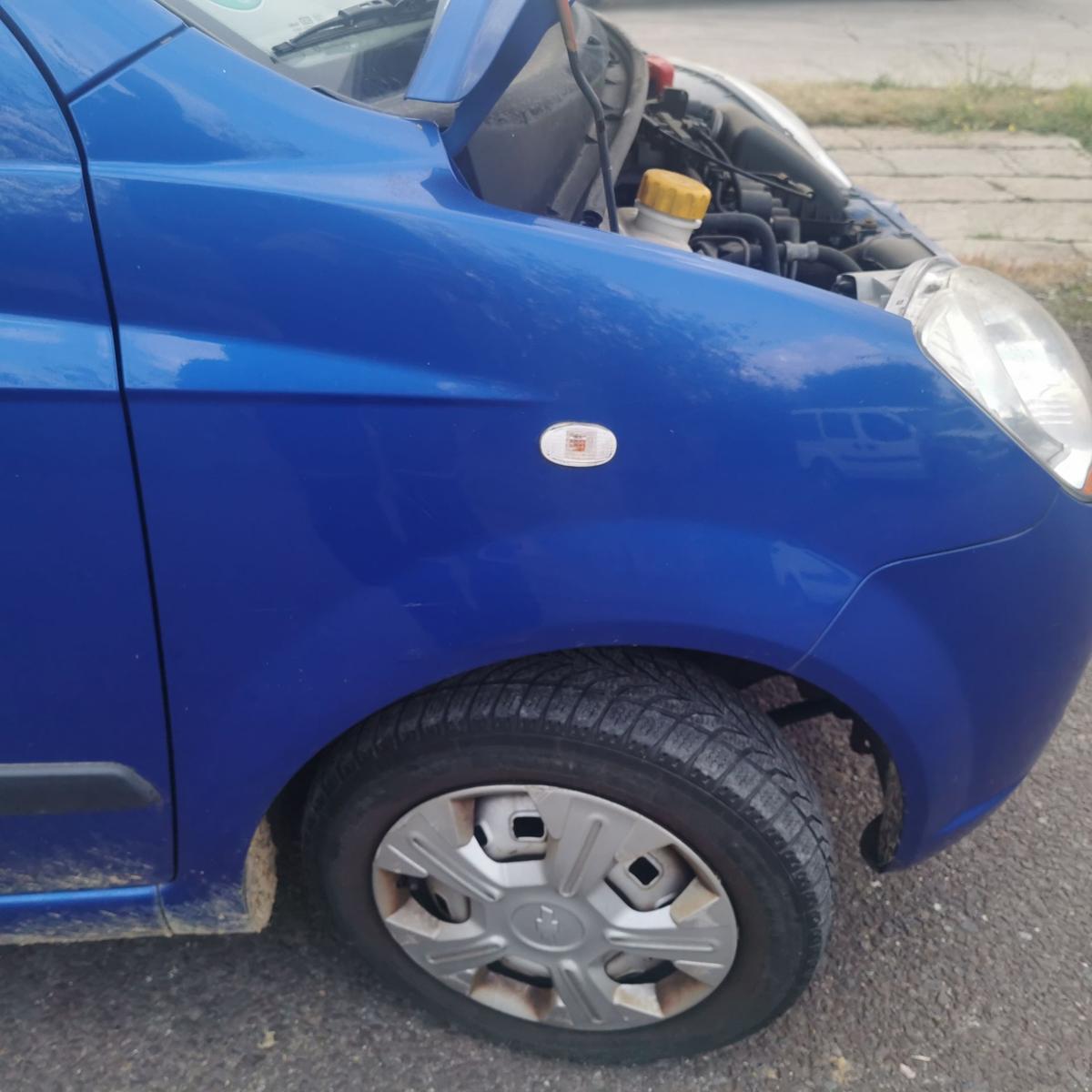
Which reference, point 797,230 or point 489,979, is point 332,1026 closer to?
point 489,979

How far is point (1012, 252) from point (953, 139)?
2199mm

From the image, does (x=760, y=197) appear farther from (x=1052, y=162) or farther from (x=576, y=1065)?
(x=1052, y=162)

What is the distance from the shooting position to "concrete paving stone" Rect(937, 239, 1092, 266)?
4.82m

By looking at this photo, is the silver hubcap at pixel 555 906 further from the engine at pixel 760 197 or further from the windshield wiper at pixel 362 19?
the windshield wiper at pixel 362 19

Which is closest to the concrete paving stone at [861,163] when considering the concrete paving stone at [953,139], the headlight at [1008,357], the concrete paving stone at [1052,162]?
the concrete paving stone at [953,139]

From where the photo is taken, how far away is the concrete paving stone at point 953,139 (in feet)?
21.7

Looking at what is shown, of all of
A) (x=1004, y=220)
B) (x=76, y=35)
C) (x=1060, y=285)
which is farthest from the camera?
(x=1004, y=220)

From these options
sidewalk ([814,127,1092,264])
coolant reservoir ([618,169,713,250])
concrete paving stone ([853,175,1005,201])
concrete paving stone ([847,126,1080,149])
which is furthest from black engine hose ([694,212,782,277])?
concrete paving stone ([847,126,1080,149])

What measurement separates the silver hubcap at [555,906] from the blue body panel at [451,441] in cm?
28

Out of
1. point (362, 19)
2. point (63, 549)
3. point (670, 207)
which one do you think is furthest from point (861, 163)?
point (63, 549)

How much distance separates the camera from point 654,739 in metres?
1.43

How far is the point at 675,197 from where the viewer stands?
5.96ft

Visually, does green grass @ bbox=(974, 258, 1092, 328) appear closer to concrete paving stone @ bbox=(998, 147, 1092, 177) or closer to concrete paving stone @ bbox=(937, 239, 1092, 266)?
concrete paving stone @ bbox=(937, 239, 1092, 266)

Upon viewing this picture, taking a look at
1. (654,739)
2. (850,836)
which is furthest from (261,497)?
(850,836)
